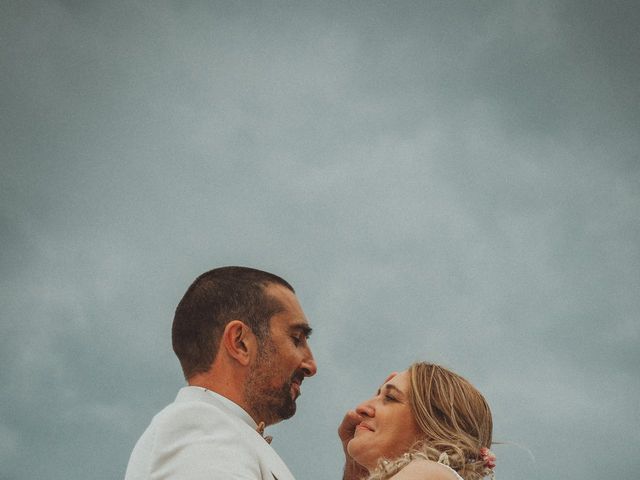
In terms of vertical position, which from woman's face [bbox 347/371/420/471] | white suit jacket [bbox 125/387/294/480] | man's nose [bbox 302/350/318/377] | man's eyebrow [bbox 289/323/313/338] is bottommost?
white suit jacket [bbox 125/387/294/480]

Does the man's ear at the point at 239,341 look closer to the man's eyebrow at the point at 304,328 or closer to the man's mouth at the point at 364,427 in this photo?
the man's eyebrow at the point at 304,328

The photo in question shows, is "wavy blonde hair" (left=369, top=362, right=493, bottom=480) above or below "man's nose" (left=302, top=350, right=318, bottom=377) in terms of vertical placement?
below

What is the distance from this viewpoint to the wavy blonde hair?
6.36m

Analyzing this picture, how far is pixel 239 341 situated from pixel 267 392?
0.50m

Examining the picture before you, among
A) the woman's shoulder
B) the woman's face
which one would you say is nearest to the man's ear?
the woman's face

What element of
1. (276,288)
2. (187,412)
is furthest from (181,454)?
(276,288)

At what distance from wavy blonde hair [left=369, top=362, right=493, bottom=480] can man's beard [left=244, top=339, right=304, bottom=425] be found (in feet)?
3.19

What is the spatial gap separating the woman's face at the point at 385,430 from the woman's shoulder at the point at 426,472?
0.83 m

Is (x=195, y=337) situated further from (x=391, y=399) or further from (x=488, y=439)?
(x=488, y=439)

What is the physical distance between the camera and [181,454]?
4691 millimetres

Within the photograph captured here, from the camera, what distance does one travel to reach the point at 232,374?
6.16 meters

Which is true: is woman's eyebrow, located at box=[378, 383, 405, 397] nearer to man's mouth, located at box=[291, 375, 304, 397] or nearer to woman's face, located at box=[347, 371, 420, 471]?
woman's face, located at box=[347, 371, 420, 471]

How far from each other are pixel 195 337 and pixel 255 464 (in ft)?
5.85

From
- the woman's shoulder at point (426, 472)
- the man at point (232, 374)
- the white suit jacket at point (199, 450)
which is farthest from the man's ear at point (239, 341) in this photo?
the woman's shoulder at point (426, 472)
